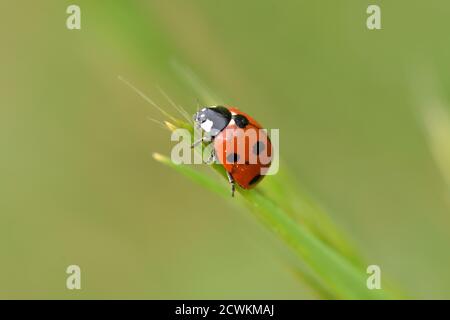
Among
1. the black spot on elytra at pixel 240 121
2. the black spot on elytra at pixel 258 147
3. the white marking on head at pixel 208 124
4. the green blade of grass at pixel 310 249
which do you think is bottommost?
the green blade of grass at pixel 310 249

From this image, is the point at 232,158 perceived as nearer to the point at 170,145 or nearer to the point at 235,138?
the point at 235,138

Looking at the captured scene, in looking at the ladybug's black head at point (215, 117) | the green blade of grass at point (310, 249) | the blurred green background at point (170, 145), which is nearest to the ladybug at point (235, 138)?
the ladybug's black head at point (215, 117)

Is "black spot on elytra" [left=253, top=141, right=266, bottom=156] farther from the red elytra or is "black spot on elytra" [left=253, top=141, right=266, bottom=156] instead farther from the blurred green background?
the blurred green background

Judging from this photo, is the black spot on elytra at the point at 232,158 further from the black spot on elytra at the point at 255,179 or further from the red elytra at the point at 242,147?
the black spot on elytra at the point at 255,179

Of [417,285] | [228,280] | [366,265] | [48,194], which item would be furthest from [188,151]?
→ [48,194]

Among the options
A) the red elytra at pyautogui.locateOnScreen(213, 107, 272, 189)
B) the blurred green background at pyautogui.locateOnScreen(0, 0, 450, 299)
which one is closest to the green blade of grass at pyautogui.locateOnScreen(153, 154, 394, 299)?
the red elytra at pyautogui.locateOnScreen(213, 107, 272, 189)

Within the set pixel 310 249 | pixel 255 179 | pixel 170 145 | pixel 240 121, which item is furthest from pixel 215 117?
pixel 170 145

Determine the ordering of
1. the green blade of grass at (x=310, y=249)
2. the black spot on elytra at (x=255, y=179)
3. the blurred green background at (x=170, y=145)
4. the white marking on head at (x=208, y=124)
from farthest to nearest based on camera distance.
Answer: the blurred green background at (x=170, y=145) → the white marking on head at (x=208, y=124) → the black spot on elytra at (x=255, y=179) → the green blade of grass at (x=310, y=249)
